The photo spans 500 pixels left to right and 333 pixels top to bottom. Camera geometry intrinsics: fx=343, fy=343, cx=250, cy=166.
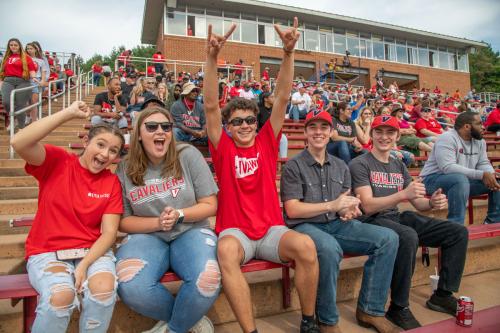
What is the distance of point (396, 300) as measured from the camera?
2.63 metres

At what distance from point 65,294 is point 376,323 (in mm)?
2056

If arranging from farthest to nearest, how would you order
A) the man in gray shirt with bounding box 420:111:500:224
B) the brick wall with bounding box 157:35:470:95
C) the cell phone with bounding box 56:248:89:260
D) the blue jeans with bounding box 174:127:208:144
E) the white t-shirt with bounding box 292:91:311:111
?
the brick wall with bounding box 157:35:470:95
the white t-shirt with bounding box 292:91:311:111
the blue jeans with bounding box 174:127:208:144
the man in gray shirt with bounding box 420:111:500:224
the cell phone with bounding box 56:248:89:260

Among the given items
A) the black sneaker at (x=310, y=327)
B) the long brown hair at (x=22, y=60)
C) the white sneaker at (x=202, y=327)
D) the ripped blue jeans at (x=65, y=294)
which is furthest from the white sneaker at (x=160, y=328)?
the long brown hair at (x=22, y=60)

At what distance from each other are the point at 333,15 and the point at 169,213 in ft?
82.6

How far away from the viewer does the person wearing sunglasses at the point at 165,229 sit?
6.92 feet

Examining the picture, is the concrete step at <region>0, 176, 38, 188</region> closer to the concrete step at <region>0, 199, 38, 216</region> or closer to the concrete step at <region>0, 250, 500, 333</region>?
the concrete step at <region>0, 199, 38, 216</region>

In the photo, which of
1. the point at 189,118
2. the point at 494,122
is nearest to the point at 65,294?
the point at 189,118

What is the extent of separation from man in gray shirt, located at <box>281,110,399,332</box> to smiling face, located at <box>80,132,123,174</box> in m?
1.31

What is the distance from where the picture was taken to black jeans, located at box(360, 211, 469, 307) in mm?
2643

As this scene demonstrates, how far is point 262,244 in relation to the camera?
2.49 meters

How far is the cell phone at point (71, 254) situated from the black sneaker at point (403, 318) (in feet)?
7.41

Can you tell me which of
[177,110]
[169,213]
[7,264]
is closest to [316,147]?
[169,213]

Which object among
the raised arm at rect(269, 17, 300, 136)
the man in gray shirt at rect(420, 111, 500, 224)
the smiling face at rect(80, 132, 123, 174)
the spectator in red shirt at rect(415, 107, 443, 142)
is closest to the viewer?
the smiling face at rect(80, 132, 123, 174)

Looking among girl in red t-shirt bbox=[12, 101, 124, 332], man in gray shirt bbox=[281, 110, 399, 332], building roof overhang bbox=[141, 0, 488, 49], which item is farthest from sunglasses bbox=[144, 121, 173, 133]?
building roof overhang bbox=[141, 0, 488, 49]
